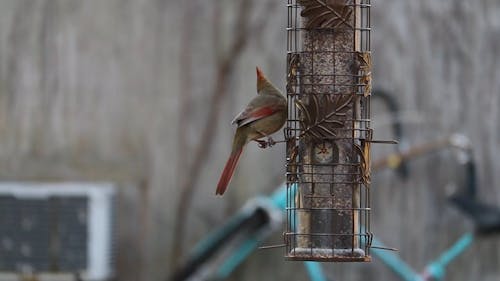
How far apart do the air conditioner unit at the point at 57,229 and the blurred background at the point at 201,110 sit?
0.46 ft

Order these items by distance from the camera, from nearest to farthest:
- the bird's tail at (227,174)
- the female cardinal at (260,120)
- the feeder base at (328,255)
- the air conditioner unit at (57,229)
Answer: the feeder base at (328,255), the bird's tail at (227,174), the female cardinal at (260,120), the air conditioner unit at (57,229)

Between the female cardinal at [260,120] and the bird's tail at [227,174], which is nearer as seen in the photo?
the bird's tail at [227,174]

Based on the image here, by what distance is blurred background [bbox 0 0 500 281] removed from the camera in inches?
384

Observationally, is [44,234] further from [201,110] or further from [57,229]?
[201,110]

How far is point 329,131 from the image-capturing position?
6254 millimetres

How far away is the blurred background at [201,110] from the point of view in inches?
384

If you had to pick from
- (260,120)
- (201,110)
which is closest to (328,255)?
(260,120)

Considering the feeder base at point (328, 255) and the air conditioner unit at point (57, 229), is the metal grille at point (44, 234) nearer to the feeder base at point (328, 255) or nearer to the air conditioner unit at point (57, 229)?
the air conditioner unit at point (57, 229)

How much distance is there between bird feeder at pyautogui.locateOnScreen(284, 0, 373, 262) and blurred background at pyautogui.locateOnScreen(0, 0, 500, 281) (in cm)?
331

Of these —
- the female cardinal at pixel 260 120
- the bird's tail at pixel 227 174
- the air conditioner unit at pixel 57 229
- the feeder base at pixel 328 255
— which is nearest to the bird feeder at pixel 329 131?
the feeder base at pixel 328 255

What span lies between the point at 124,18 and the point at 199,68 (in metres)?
0.62

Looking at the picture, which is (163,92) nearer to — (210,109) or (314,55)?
(210,109)

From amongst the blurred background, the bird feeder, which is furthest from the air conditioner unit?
the bird feeder

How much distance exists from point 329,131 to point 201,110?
3.64 metres
